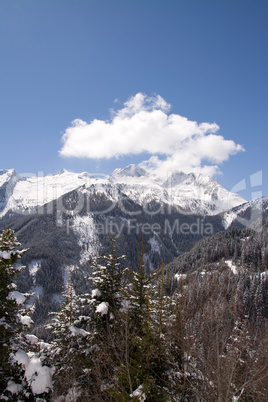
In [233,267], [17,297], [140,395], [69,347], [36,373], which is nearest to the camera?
[140,395]

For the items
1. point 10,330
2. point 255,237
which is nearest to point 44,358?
point 10,330

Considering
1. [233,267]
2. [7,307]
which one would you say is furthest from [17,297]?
[233,267]

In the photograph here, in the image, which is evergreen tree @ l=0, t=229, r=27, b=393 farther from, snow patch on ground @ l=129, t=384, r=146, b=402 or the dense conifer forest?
snow patch on ground @ l=129, t=384, r=146, b=402

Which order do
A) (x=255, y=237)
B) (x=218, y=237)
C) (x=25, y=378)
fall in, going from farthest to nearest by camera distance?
(x=218, y=237) < (x=255, y=237) < (x=25, y=378)

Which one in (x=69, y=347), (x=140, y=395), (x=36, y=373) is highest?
(x=140, y=395)

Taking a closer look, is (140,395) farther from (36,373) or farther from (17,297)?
(17,297)

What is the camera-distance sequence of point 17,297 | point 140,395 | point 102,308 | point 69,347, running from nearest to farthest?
point 140,395
point 17,297
point 102,308
point 69,347

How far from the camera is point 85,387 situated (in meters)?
10.2

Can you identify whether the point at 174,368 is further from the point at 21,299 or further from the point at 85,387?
the point at 21,299

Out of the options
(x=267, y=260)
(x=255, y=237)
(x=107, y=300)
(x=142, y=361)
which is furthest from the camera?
(x=255, y=237)

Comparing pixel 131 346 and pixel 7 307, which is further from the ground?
pixel 7 307

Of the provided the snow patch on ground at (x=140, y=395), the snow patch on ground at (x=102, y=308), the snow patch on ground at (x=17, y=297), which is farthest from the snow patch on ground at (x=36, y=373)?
the snow patch on ground at (x=140, y=395)

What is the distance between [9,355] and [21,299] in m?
2.55

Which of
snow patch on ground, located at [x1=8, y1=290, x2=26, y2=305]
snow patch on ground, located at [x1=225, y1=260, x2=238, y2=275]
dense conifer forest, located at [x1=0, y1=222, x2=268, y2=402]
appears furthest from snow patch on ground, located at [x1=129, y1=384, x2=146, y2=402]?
snow patch on ground, located at [x1=225, y1=260, x2=238, y2=275]
